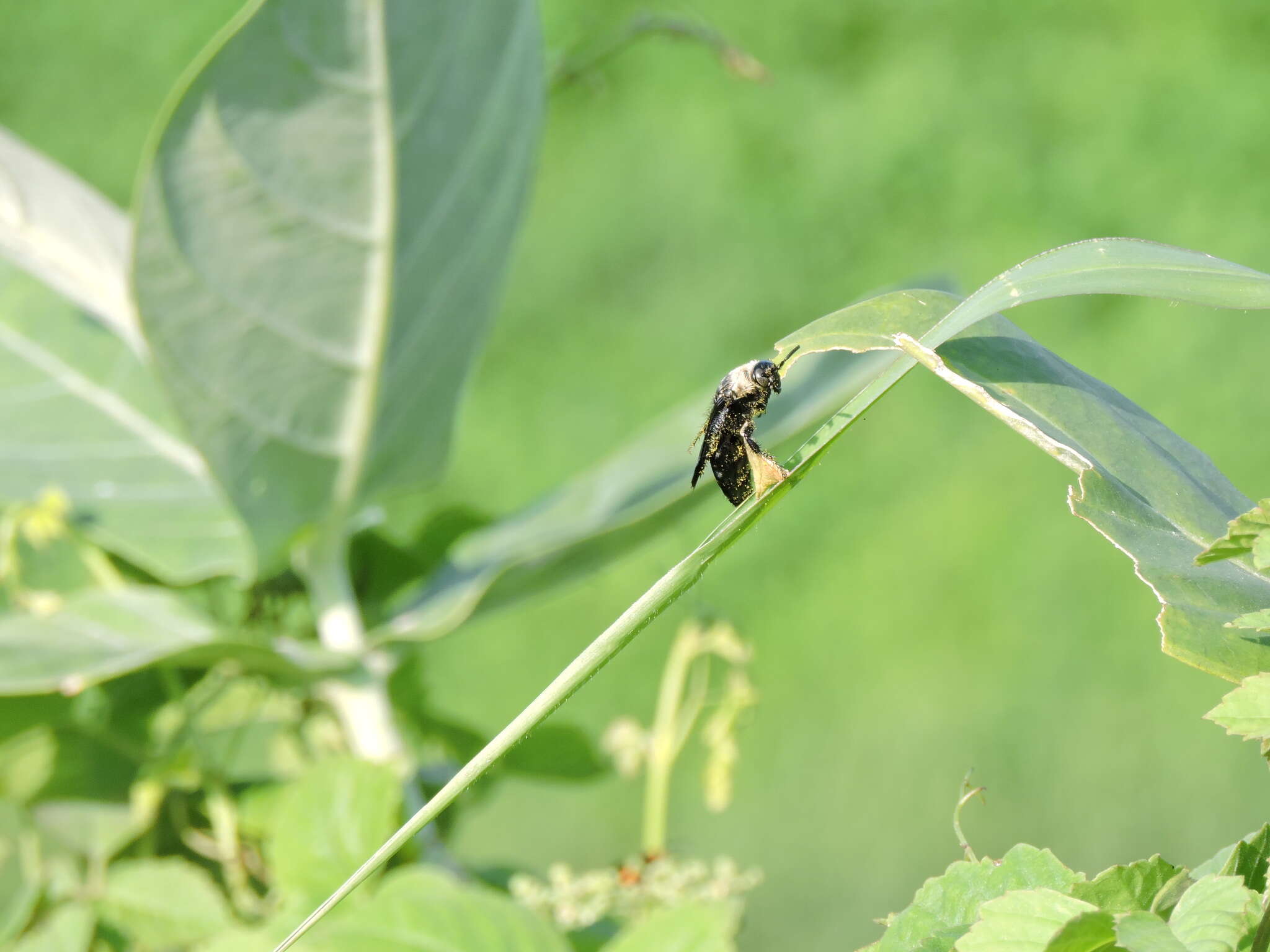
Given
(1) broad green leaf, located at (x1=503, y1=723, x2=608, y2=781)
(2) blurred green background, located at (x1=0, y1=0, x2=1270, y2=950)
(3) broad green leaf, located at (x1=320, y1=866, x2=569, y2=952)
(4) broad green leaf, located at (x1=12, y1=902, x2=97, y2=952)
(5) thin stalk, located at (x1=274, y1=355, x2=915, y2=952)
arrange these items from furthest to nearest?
(2) blurred green background, located at (x1=0, y1=0, x2=1270, y2=950) → (1) broad green leaf, located at (x1=503, y1=723, x2=608, y2=781) → (4) broad green leaf, located at (x1=12, y1=902, x2=97, y2=952) → (3) broad green leaf, located at (x1=320, y1=866, x2=569, y2=952) → (5) thin stalk, located at (x1=274, y1=355, x2=915, y2=952)

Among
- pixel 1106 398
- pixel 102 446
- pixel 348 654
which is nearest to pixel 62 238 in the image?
pixel 102 446

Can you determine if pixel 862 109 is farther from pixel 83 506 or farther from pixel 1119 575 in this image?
pixel 83 506

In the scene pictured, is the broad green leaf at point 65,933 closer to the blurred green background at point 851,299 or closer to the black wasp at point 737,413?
the black wasp at point 737,413

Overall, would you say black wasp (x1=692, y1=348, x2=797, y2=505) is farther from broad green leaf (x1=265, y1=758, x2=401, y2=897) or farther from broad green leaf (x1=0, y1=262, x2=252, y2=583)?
broad green leaf (x1=0, y1=262, x2=252, y2=583)

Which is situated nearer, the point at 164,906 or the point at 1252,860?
the point at 1252,860

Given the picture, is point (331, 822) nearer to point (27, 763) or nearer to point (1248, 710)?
point (27, 763)

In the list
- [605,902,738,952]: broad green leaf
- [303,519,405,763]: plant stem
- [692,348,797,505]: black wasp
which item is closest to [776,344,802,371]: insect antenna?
[692,348,797,505]: black wasp

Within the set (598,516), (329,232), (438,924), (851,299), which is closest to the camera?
(438,924)

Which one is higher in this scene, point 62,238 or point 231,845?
point 62,238

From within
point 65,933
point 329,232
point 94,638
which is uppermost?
point 329,232
